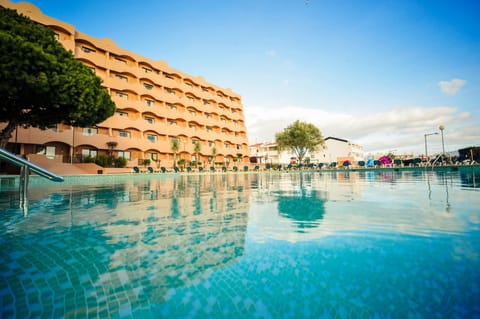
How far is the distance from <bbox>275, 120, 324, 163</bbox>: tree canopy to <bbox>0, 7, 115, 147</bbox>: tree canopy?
1223 inches

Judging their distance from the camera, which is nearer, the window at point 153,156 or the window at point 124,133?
the window at point 124,133

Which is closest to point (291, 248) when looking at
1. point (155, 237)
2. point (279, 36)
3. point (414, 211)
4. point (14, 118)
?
point (155, 237)

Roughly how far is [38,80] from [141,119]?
22.8 metres

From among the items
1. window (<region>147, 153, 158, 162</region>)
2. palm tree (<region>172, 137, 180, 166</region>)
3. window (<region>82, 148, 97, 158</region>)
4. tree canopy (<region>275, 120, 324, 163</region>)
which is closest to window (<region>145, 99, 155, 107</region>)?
palm tree (<region>172, 137, 180, 166</region>)

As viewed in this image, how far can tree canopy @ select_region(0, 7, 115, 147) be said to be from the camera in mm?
10836

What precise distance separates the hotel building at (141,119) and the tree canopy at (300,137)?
10.5 m

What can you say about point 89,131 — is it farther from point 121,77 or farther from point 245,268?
point 245,268

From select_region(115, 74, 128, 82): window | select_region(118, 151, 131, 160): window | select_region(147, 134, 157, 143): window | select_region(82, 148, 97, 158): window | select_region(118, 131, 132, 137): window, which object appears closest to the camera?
select_region(82, 148, 97, 158): window

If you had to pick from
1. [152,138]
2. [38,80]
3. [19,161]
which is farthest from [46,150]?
[19,161]

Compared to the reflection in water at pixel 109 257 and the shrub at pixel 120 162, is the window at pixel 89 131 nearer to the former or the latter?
the shrub at pixel 120 162

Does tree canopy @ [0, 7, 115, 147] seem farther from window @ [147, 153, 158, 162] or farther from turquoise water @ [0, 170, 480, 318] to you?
window @ [147, 153, 158, 162]

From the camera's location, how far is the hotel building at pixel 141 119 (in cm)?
2631

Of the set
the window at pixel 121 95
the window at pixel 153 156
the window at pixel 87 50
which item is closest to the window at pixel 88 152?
the window at pixel 153 156

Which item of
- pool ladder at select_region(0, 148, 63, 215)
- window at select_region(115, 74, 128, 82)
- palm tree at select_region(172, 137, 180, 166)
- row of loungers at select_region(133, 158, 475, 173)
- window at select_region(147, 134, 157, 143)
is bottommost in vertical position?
pool ladder at select_region(0, 148, 63, 215)
